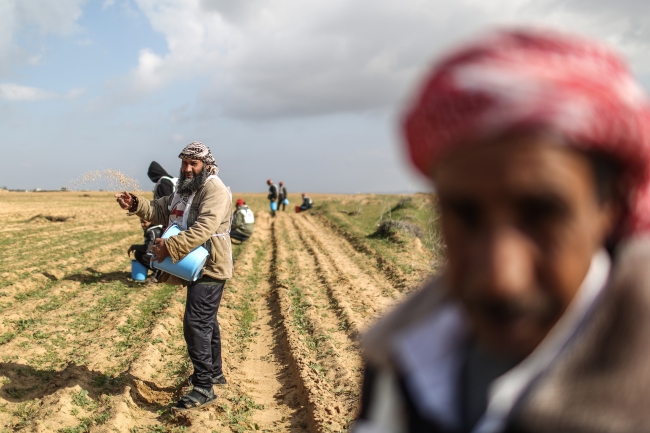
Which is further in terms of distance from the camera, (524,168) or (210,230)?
(210,230)

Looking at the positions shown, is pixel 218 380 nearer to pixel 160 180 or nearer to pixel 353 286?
pixel 160 180

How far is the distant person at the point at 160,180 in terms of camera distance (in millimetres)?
7371

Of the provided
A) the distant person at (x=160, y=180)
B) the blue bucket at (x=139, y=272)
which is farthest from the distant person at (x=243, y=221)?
the distant person at (x=160, y=180)

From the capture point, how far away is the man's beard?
4.55m

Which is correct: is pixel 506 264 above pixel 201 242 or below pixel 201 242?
above

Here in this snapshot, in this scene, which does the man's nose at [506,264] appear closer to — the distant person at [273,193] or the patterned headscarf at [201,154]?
the patterned headscarf at [201,154]

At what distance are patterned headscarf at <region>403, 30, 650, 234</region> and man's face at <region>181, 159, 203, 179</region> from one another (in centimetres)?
403

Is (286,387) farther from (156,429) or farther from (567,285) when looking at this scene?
(567,285)

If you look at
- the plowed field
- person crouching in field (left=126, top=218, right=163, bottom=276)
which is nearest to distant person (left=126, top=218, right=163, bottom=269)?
person crouching in field (left=126, top=218, right=163, bottom=276)

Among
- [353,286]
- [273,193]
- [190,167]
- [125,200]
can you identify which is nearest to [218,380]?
[125,200]

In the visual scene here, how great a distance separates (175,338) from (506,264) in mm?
6835

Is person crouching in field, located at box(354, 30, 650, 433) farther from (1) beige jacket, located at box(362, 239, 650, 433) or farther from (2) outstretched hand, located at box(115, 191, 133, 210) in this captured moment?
(2) outstretched hand, located at box(115, 191, 133, 210)

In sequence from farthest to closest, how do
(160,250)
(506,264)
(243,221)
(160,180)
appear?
(243,221) → (160,180) → (160,250) → (506,264)

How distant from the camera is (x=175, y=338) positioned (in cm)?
696
